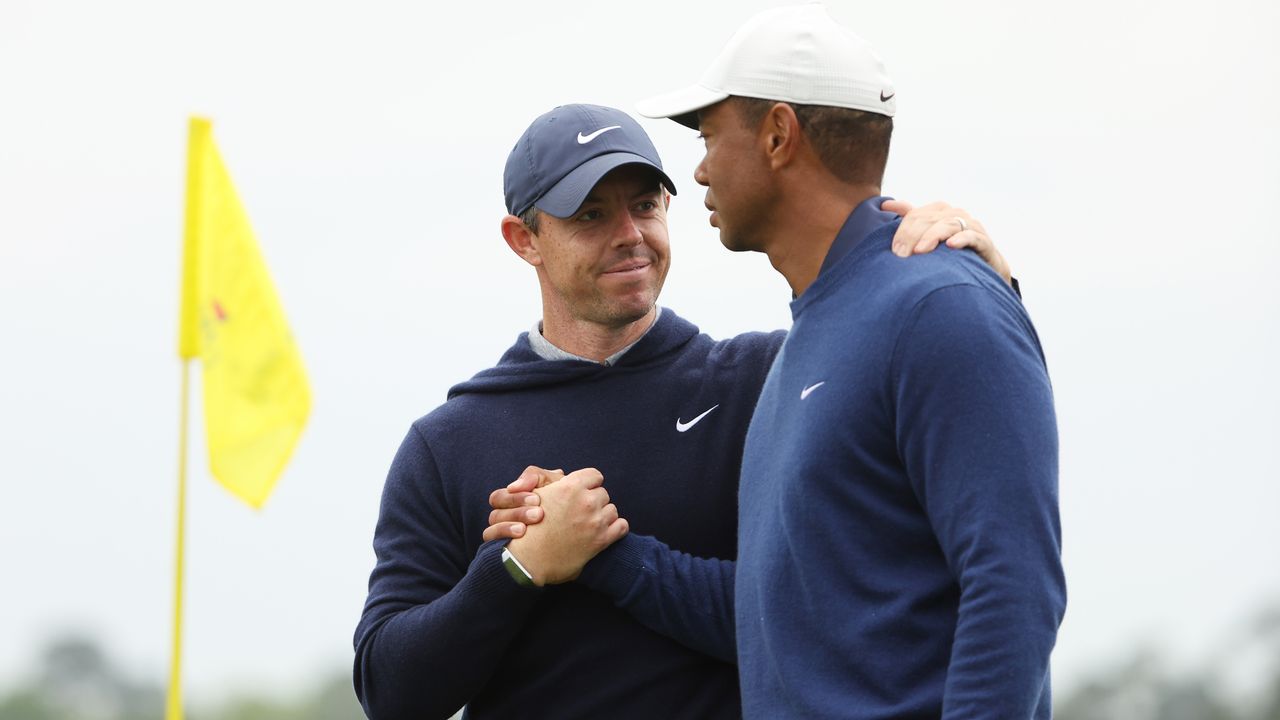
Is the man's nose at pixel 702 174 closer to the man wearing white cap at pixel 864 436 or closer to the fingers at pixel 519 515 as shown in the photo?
the man wearing white cap at pixel 864 436

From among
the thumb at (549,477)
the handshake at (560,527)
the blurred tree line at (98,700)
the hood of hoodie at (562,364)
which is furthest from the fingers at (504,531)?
the blurred tree line at (98,700)

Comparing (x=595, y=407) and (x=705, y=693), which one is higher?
(x=595, y=407)

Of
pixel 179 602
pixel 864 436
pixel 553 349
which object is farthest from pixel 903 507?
pixel 179 602

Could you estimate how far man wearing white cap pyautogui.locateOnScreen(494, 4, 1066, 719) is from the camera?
9.33 feet

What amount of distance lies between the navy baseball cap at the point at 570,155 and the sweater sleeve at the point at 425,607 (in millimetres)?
568

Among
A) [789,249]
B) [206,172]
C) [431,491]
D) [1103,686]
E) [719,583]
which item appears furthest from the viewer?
[1103,686]

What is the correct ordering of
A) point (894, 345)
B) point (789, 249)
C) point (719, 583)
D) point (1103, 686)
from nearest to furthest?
1. point (894, 345)
2. point (789, 249)
3. point (719, 583)
4. point (1103, 686)

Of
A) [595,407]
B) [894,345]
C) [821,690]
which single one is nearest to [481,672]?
[595,407]

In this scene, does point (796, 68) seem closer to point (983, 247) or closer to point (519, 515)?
point (983, 247)

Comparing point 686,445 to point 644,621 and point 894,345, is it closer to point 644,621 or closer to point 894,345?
point 644,621

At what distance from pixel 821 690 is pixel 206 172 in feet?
8.08

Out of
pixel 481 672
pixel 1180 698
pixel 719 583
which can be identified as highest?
pixel 719 583

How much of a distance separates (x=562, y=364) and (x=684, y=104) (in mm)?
870

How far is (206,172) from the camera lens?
15.9 feet
